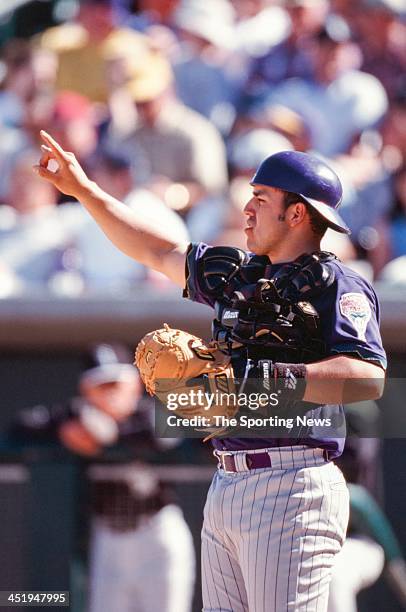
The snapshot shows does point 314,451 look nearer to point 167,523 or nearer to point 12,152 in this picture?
point 167,523

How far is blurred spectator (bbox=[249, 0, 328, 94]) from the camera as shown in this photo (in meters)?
7.10

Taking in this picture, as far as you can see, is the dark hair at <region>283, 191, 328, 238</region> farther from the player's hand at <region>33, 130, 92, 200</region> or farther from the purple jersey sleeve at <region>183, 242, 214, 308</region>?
the player's hand at <region>33, 130, 92, 200</region>

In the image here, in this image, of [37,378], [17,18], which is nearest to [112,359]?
[37,378]

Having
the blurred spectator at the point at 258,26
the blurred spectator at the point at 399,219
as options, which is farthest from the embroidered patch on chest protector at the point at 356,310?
the blurred spectator at the point at 258,26

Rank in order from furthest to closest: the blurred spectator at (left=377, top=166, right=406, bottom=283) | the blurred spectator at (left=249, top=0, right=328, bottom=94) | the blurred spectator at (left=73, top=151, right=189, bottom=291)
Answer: the blurred spectator at (left=249, top=0, right=328, bottom=94)
the blurred spectator at (left=73, top=151, right=189, bottom=291)
the blurred spectator at (left=377, top=166, right=406, bottom=283)

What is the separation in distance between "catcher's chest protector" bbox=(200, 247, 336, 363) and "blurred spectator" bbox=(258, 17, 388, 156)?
3.82 metres

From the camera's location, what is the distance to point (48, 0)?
27.8ft

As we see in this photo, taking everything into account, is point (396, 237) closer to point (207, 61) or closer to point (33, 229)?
point (33, 229)

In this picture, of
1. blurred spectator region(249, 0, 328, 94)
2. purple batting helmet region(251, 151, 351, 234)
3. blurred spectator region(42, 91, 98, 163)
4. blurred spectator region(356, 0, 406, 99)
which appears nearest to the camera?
purple batting helmet region(251, 151, 351, 234)

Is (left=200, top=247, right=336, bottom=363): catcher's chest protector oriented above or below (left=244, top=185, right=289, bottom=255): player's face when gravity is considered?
below

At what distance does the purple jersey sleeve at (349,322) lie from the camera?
8.71ft

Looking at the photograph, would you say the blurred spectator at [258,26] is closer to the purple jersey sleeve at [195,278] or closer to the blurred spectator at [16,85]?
the blurred spectator at [16,85]

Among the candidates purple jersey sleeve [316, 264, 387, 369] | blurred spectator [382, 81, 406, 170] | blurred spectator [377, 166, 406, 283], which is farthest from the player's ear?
blurred spectator [382, 81, 406, 170]

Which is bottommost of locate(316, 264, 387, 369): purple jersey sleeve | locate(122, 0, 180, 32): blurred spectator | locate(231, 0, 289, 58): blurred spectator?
locate(316, 264, 387, 369): purple jersey sleeve
